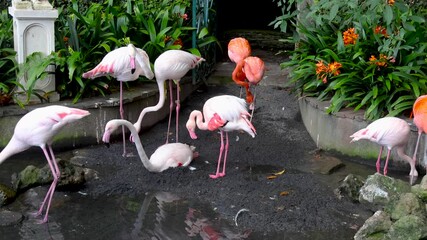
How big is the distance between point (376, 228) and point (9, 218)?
2.72 meters

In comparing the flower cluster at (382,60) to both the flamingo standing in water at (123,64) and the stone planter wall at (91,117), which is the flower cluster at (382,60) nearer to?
the flamingo standing in water at (123,64)

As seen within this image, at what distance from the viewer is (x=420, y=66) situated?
21.9 feet

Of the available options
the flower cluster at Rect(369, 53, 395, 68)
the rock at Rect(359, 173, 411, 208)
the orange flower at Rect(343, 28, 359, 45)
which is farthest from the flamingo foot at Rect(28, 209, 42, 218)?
the orange flower at Rect(343, 28, 359, 45)

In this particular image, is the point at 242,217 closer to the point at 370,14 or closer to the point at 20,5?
the point at 370,14

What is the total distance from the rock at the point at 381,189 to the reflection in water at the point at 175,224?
108 cm

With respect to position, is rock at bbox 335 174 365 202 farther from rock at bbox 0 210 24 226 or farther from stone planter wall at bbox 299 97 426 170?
rock at bbox 0 210 24 226

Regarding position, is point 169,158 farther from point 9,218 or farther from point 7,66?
point 7,66

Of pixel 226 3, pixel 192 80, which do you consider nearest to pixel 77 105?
pixel 192 80

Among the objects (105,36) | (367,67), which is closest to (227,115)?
(367,67)

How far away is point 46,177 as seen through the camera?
5.52m

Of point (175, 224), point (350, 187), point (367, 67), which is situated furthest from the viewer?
point (367, 67)

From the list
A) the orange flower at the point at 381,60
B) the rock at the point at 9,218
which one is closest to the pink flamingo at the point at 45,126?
the rock at the point at 9,218

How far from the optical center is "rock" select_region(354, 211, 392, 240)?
177 inches

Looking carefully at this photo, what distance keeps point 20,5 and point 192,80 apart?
2.53 metres
